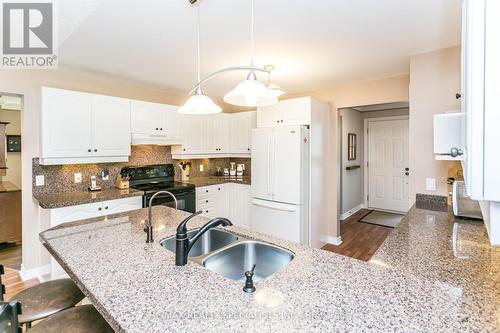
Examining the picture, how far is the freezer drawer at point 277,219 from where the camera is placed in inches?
129

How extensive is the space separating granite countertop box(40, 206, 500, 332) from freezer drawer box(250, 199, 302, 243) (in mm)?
1870

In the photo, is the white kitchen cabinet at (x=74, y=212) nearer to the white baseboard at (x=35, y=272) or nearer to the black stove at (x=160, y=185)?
the black stove at (x=160, y=185)

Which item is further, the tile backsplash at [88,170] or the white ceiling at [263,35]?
the tile backsplash at [88,170]

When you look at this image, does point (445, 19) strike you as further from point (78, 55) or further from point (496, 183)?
point (78, 55)

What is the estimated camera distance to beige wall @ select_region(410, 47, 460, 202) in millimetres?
2383

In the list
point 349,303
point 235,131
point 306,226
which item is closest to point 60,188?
point 235,131

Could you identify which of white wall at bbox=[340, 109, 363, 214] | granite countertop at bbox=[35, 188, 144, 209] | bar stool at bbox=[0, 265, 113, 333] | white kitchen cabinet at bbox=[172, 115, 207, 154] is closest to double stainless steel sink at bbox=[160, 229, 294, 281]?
bar stool at bbox=[0, 265, 113, 333]

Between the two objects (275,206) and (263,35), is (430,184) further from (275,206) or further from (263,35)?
(263,35)

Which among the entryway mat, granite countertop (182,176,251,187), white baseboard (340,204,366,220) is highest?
granite countertop (182,176,251,187)

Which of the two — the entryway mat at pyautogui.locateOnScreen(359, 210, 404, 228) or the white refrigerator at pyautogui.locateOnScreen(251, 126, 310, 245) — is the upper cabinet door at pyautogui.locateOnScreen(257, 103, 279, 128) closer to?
the white refrigerator at pyautogui.locateOnScreen(251, 126, 310, 245)

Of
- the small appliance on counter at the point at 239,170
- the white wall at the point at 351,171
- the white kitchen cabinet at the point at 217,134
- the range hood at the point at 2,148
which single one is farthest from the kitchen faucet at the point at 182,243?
the range hood at the point at 2,148

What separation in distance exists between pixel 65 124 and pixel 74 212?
96cm

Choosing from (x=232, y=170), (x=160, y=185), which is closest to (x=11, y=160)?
(x=160, y=185)

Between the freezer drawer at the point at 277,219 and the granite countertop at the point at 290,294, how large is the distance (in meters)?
1.87
